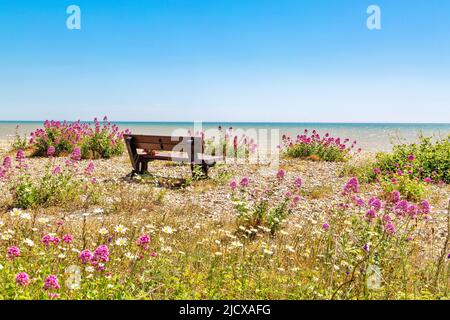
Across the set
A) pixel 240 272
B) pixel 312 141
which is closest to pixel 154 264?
pixel 240 272

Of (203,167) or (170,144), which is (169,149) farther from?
(203,167)

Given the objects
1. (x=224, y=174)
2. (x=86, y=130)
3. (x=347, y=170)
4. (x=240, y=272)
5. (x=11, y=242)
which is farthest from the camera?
(x=86, y=130)

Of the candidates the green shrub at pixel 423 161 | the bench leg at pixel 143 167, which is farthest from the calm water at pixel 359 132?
the bench leg at pixel 143 167

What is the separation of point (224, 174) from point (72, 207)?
4296 mm

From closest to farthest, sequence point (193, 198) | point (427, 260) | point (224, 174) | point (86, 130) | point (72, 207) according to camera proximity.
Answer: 1. point (427, 260)
2. point (72, 207)
3. point (193, 198)
4. point (224, 174)
5. point (86, 130)

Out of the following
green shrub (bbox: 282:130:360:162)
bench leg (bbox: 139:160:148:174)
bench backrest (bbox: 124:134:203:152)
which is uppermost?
bench backrest (bbox: 124:134:203:152)

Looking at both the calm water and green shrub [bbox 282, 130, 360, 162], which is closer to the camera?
green shrub [bbox 282, 130, 360, 162]

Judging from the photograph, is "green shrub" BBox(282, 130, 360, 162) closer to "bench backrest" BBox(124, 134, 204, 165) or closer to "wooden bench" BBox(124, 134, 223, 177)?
"wooden bench" BBox(124, 134, 223, 177)

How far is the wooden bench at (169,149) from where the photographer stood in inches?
362

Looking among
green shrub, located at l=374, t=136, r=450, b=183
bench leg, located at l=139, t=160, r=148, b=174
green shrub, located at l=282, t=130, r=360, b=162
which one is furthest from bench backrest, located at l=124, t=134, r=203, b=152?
green shrub, located at l=282, t=130, r=360, b=162

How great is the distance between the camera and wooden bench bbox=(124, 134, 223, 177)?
30.2 ft
